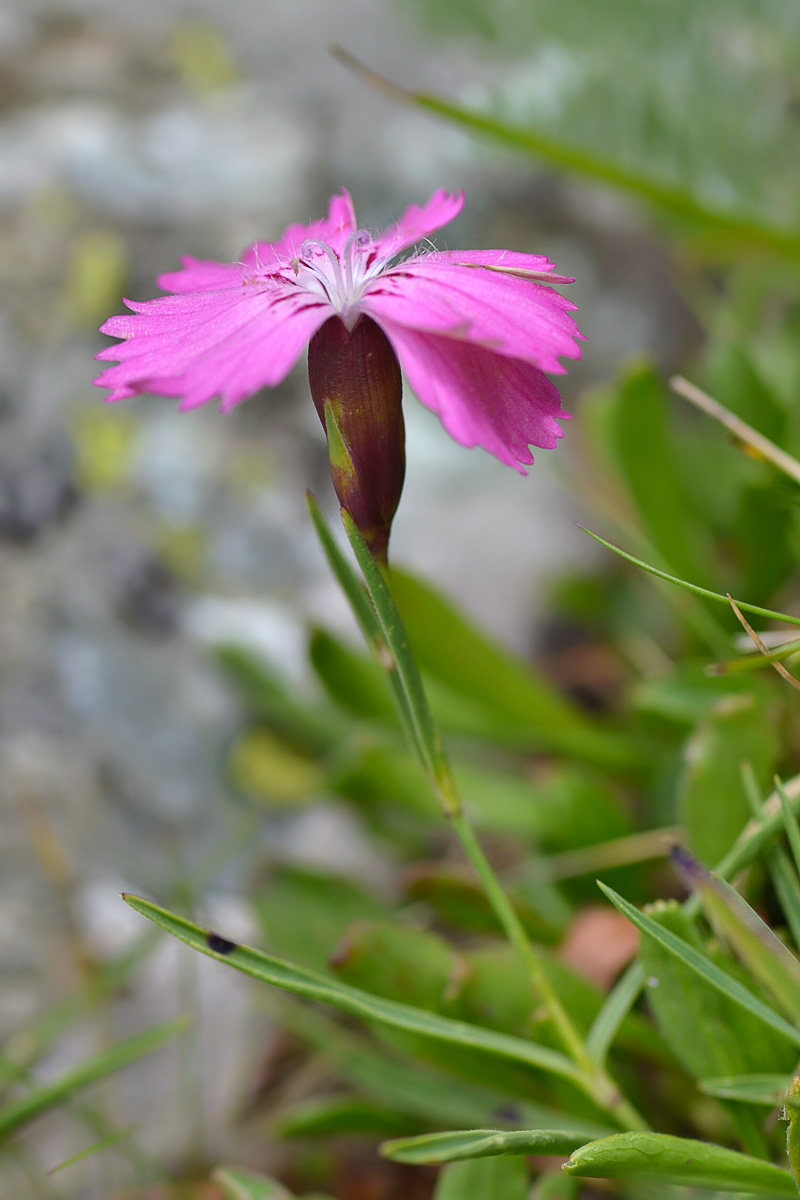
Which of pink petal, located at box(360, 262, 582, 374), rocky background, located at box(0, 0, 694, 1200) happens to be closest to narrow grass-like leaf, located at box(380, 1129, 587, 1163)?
A: pink petal, located at box(360, 262, 582, 374)

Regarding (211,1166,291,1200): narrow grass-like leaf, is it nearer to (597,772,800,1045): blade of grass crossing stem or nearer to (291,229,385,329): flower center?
(597,772,800,1045): blade of grass crossing stem

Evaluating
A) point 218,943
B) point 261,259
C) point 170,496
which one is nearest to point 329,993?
point 218,943

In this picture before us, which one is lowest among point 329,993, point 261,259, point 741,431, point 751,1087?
point 751,1087

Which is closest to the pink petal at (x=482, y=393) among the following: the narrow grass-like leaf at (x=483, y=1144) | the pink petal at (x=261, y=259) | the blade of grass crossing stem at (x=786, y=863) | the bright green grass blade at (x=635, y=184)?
the pink petal at (x=261, y=259)

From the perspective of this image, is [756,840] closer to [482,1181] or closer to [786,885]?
[786,885]

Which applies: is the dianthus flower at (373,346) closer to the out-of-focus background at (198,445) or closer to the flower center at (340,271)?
the flower center at (340,271)

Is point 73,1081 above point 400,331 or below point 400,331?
below

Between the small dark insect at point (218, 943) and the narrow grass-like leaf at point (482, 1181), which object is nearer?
the small dark insect at point (218, 943)
